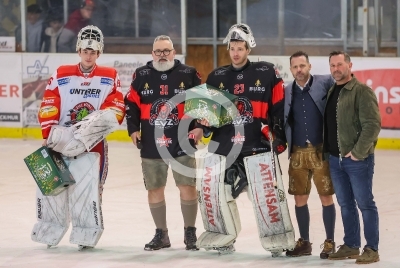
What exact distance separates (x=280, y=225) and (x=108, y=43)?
7.60 meters

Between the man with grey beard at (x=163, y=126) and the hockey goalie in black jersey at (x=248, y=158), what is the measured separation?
0.90 feet

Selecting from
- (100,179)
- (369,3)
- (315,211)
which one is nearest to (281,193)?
(100,179)

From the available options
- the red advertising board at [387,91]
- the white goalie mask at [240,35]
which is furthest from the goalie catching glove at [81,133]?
the red advertising board at [387,91]

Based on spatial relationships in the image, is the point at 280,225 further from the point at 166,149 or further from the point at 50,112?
the point at 50,112

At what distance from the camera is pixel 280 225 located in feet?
21.8

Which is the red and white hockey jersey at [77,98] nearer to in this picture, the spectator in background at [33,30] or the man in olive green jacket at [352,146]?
the man in olive green jacket at [352,146]

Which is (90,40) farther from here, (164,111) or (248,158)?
(248,158)

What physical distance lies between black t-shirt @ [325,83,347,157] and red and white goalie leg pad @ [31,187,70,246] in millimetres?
1940

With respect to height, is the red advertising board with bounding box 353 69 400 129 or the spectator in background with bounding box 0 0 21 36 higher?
the spectator in background with bounding box 0 0 21 36

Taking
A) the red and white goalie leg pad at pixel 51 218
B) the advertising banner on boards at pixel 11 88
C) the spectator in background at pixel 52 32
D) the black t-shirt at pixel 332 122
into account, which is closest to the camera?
the black t-shirt at pixel 332 122

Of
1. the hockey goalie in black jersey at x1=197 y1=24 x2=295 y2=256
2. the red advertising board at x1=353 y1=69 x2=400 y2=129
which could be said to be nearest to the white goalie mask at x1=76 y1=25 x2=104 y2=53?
the hockey goalie in black jersey at x1=197 y1=24 x2=295 y2=256

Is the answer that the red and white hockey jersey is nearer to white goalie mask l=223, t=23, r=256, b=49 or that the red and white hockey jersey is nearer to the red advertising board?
white goalie mask l=223, t=23, r=256, b=49

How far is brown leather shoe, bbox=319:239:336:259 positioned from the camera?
6.57m

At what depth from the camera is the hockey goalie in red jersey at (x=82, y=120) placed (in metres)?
7.00
